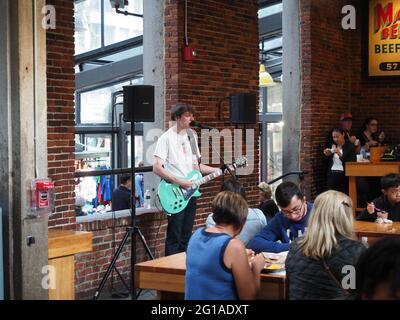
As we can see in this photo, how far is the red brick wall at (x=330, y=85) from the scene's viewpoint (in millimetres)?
Result: 11484

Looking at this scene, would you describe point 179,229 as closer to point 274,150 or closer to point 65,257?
point 65,257

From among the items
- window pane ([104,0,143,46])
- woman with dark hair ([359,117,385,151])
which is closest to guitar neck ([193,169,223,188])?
woman with dark hair ([359,117,385,151])

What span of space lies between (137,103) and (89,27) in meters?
7.08

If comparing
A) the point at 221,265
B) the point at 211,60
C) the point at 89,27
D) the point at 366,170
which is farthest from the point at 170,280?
the point at 89,27

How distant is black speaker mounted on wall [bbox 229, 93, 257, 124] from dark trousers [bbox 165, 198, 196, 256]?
156 cm

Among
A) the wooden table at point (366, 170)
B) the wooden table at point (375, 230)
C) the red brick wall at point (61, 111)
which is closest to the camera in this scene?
the wooden table at point (375, 230)

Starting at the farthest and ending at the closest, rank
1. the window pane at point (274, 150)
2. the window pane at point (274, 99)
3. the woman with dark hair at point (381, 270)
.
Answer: the window pane at point (274, 99) < the window pane at point (274, 150) < the woman with dark hair at point (381, 270)

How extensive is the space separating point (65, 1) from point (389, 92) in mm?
7475

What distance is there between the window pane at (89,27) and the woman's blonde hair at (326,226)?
402 inches

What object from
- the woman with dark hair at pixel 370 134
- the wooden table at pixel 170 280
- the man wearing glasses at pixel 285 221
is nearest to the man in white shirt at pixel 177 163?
the man wearing glasses at pixel 285 221

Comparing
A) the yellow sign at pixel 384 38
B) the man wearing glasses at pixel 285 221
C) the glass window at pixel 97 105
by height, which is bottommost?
the man wearing glasses at pixel 285 221

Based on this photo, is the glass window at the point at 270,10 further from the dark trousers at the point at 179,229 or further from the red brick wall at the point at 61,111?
the red brick wall at the point at 61,111
